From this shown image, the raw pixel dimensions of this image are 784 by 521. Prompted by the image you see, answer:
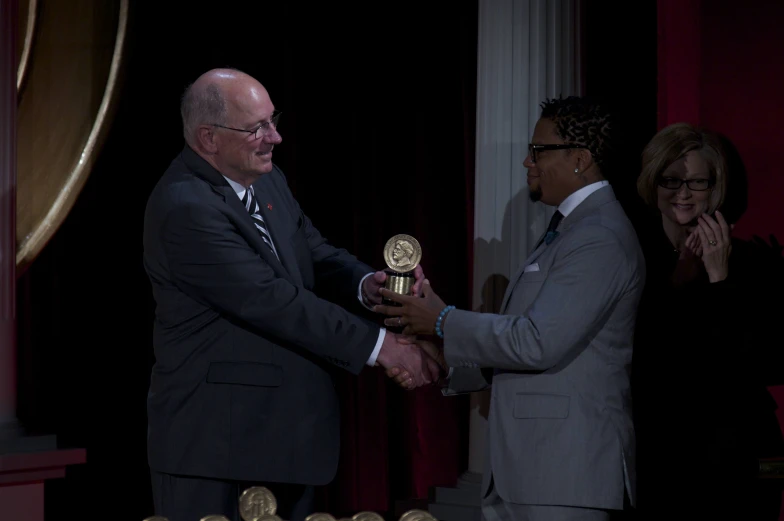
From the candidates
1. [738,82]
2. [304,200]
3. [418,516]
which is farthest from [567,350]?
[304,200]

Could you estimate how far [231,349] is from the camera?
2883 millimetres

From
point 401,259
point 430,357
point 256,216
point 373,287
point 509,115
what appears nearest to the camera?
point 401,259

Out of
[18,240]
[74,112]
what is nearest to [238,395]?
[18,240]

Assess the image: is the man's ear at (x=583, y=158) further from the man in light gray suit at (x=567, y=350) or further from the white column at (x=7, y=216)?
the white column at (x=7, y=216)

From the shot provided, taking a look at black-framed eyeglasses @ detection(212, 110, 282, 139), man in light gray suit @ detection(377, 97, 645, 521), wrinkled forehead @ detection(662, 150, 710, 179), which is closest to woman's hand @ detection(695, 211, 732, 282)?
wrinkled forehead @ detection(662, 150, 710, 179)

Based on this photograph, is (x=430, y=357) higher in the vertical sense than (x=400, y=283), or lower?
lower

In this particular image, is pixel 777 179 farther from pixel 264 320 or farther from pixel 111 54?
pixel 111 54

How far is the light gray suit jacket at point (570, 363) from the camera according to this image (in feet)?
8.30

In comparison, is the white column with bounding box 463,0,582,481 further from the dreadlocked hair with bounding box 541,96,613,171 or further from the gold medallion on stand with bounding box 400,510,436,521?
the gold medallion on stand with bounding box 400,510,436,521

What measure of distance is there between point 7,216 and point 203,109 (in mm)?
881

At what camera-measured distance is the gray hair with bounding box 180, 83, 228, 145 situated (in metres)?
3.03

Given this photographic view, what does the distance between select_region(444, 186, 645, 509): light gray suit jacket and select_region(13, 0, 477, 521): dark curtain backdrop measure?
1949 mm

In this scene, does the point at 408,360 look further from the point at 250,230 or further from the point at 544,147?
the point at 544,147

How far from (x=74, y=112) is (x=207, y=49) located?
617mm
